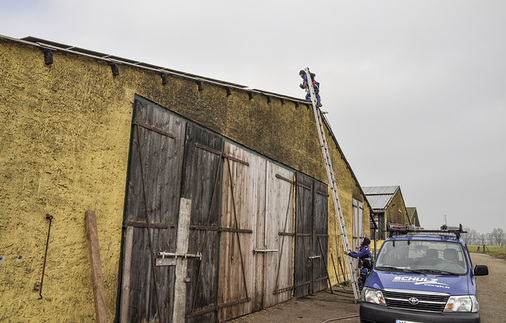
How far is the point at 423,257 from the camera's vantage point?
7.14 metres

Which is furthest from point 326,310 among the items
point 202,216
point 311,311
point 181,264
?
point 181,264

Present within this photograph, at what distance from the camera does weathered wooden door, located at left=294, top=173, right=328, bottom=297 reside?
11812 millimetres

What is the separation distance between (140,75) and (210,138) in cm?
210

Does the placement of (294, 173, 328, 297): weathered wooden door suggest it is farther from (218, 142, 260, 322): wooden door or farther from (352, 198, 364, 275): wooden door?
(352, 198, 364, 275): wooden door

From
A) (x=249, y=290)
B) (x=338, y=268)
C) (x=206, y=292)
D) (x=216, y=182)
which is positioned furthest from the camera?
(x=338, y=268)

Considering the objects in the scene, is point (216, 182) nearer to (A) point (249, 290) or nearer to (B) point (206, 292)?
(B) point (206, 292)

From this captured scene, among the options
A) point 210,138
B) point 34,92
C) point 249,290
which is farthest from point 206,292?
point 34,92

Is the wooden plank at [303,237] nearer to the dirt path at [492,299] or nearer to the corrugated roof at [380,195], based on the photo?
the dirt path at [492,299]

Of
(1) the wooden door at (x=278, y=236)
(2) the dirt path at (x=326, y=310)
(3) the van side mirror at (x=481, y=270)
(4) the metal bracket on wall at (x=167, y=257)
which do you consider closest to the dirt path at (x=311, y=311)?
(2) the dirt path at (x=326, y=310)

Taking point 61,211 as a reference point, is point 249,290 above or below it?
below

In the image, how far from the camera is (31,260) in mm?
4344

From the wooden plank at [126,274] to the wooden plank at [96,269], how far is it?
41cm

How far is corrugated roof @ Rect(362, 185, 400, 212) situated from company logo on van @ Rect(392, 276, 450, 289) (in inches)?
1009

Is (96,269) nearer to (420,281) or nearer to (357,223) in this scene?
(420,281)
